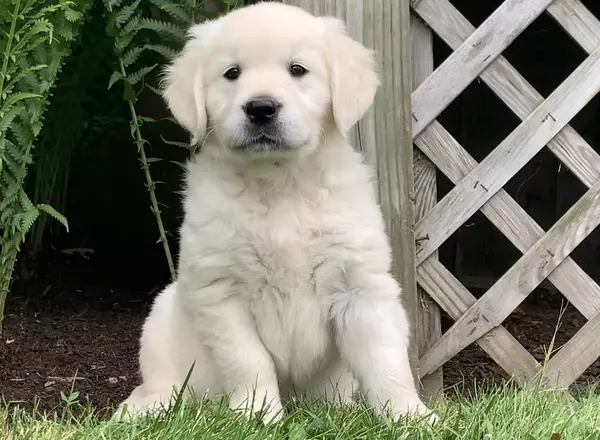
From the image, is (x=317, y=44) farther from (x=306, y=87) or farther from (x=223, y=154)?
(x=223, y=154)

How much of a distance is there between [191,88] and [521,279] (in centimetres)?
142

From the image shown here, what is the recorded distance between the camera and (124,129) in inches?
186

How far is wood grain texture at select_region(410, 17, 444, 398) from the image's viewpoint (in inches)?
112

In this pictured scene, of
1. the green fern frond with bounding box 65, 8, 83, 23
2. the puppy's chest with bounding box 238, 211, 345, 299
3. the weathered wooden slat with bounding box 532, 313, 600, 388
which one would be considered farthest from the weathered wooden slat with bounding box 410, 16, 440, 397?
the green fern frond with bounding box 65, 8, 83, 23

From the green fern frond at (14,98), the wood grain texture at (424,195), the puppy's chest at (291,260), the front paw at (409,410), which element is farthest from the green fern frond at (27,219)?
the front paw at (409,410)

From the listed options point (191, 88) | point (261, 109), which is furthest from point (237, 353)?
point (191, 88)

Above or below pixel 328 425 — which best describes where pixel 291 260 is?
above

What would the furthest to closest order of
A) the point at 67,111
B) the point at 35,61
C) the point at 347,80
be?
the point at 67,111 → the point at 35,61 → the point at 347,80

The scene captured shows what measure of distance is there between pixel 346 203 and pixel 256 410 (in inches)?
26.6

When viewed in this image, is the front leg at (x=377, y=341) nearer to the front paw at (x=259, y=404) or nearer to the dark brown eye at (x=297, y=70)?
the front paw at (x=259, y=404)

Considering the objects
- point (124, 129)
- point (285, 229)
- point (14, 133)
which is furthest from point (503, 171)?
point (124, 129)

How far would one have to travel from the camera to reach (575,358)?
9.30 feet

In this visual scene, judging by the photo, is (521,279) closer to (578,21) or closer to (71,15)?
(578,21)

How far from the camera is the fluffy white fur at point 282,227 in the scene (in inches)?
86.7
